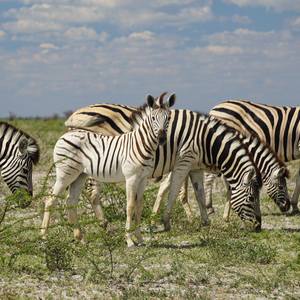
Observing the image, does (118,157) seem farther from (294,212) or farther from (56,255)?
(294,212)

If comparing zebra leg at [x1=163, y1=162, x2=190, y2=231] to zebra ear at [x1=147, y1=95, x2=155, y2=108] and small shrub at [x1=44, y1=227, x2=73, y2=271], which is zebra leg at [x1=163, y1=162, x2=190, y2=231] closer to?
zebra ear at [x1=147, y1=95, x2=155, y2=108]

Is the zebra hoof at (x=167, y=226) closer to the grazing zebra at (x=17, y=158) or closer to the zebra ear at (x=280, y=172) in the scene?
the zebra ear at (x=280, y=172)

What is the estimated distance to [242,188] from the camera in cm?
1062

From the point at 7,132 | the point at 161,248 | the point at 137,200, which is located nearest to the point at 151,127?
the point at 137,200

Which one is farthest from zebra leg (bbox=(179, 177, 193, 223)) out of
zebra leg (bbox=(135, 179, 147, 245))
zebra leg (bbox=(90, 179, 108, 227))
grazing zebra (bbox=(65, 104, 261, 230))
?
zebra leg (bbox=(135, 179, 147, 245))

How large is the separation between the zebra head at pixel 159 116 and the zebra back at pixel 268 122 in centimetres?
378

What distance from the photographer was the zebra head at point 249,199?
1057 cm

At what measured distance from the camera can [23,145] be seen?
38.3 feet

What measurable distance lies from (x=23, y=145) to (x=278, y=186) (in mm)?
4133

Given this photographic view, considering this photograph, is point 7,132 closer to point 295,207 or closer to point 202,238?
point 202,238

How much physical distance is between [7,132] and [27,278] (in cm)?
504

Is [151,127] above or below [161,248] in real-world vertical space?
above

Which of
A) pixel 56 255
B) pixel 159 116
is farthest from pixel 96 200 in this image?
pixel 56 255

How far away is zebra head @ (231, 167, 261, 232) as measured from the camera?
10.6 meters
